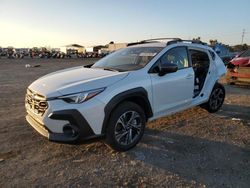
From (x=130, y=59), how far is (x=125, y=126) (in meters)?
1.45

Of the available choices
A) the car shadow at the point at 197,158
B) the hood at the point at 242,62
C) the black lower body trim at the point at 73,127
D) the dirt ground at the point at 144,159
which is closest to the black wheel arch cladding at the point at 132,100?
the black lower body trim at the point at 73,127

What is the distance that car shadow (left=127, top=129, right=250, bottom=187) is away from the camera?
3443 millimetres

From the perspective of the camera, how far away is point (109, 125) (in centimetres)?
387

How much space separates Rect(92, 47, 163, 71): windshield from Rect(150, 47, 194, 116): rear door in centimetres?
23

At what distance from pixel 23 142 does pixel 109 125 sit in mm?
1665

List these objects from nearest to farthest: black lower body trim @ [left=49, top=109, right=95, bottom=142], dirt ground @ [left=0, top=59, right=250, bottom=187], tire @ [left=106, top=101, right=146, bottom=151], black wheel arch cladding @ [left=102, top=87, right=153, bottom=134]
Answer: dirt ground @ [left=0, top=59, right=250, bottom=187]
black lower body trim @ [left=49, top=109, right=95, bottom=142]
black wheel arch cladding @ [left=102, top=87, right=153, bottom=134]
tire @ [left=106, top=101, right=146, bottom=151]

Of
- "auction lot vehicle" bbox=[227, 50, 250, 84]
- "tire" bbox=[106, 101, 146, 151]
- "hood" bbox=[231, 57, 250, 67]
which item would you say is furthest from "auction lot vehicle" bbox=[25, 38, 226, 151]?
"hood" bbox=[231, 57, 250, 67]

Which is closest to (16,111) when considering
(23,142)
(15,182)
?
(23,142)

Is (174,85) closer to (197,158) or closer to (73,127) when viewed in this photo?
(197,158)

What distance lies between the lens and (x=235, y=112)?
21.6 feet

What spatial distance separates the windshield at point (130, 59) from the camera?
4.66 meters

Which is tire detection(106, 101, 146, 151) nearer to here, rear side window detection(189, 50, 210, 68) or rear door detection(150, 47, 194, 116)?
rear door detection(150, 47, 194, 116)

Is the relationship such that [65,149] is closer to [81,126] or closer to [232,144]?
[81,126]

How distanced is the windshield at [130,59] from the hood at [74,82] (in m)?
0.41
